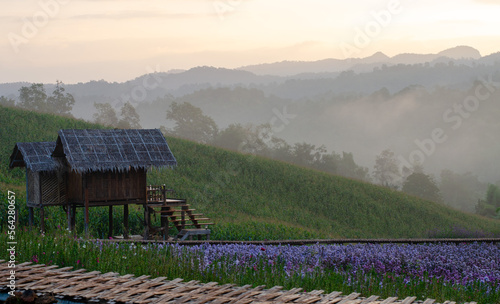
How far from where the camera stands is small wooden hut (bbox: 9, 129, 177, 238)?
24.2m

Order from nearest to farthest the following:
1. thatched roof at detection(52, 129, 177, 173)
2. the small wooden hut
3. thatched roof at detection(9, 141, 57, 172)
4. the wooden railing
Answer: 1. thatched roof at detection(52, 129, 177, 173)
2. the small wooden hut
3. thatched roof at detection(9, 141, 57, 172)
4. the wooden railing

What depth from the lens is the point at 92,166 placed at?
936 inches

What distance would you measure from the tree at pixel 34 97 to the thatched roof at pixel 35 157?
7637cm

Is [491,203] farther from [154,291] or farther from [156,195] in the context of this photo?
[154,291]

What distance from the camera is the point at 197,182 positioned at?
46438 millimetres

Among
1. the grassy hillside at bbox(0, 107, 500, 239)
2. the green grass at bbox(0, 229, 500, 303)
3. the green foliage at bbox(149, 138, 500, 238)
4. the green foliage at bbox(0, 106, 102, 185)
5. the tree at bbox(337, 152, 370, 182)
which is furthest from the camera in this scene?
the tree at bbox(337, 152, 370, 182)

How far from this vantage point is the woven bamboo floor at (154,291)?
8.63 m

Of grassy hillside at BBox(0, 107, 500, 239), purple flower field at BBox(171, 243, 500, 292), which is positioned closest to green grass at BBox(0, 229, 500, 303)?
purple flower field at BBox(171, 243, 500, 292)

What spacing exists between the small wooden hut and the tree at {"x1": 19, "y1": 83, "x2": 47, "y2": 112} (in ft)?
255

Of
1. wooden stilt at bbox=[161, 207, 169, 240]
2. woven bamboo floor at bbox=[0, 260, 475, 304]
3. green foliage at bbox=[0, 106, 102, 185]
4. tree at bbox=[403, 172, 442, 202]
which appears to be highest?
green foliage at bbox=[0, 106, 102, 185]

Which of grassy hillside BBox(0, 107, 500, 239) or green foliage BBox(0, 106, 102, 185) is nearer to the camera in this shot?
grassy hillside BBox(0, 107, 500, 239)

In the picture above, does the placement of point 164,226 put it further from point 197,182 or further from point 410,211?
point 410,211

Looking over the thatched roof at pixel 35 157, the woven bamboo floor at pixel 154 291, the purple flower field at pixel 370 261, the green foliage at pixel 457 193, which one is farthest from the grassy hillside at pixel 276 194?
the green foliage at pixel 457 193

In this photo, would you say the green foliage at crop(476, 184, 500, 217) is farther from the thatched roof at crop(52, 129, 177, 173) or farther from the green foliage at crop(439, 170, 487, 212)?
the thatched roof at crop(52, 129, 177, 173)
